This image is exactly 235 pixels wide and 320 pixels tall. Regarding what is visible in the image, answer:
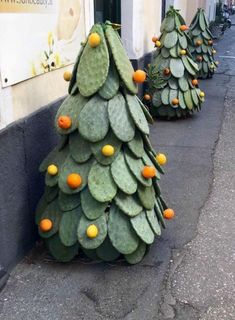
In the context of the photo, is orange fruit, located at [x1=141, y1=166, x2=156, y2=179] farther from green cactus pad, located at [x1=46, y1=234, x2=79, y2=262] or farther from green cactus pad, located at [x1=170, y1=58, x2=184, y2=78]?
green cactus pad, located at [x1=170, y1=58, x2=184, y2=78]

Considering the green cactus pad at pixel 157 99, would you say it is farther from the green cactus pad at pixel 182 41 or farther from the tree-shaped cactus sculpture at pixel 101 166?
the tree-shaped cactus sculpture at pixel 101 166

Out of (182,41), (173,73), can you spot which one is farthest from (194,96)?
(182,41)

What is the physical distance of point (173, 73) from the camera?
21.8ft

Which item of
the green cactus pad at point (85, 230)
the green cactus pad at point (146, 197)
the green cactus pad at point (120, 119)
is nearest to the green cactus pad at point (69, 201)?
the green cactus pad at point (85, 230)

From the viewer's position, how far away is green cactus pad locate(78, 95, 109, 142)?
2.75 m

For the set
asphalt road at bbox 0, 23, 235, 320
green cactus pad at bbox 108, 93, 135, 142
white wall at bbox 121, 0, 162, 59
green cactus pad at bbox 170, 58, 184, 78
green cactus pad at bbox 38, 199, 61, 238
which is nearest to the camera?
asphalt road at bbox 0, 23, 235, 320

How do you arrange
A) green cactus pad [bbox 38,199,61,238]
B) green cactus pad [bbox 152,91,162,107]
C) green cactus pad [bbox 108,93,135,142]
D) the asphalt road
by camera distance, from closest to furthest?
the asphalt road, green cactus pad [bbox 108,93,135,142], green cactus pad [bbox 38,199,61,238], green cactus pad [bbox 152,91,162,107]

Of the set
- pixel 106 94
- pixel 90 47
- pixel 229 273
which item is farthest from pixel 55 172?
pixel 229 273

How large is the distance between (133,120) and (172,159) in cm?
261

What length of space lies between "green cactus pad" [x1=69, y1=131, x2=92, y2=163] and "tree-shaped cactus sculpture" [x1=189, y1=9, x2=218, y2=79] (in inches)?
295

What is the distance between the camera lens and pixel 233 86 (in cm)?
989

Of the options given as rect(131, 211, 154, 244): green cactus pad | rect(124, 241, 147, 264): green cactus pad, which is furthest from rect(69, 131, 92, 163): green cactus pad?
rect(124, 241, 147, 264): green cactus pad

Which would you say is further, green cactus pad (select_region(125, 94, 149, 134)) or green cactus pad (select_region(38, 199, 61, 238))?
green cactus pad (select_region(38, 199, 61, 238))

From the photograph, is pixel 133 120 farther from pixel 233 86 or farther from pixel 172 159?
pixel 233 86
